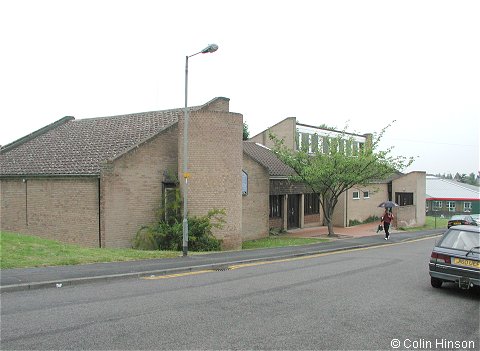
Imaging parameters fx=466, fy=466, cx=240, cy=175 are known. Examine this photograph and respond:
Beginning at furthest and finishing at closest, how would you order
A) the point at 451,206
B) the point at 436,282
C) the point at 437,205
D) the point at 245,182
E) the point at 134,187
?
the point at 437,205 < the point at 451,206 < the point at 245,182 < the point at 134,187 < the point at 436,282

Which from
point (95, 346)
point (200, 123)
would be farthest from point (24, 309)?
point (200, 123)

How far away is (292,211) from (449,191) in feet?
161

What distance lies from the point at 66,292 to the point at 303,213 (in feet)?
79.2

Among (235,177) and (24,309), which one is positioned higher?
(235,177)

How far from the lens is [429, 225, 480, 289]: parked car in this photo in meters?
9.63

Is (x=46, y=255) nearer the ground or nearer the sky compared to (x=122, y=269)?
nearer the sky

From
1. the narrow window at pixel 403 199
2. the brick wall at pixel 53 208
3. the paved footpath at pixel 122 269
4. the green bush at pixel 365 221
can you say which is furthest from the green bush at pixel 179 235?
the narrow window at pixel 403 199

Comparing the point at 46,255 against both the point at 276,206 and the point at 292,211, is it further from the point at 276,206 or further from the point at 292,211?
the point at 292,211

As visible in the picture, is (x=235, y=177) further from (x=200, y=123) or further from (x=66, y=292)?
(x=66, y=292)

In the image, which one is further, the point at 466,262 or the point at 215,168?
the point at 215,168

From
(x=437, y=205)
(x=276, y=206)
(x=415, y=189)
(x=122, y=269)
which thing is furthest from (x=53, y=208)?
(x=437, y=205)

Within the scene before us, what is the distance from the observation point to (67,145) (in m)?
24.1

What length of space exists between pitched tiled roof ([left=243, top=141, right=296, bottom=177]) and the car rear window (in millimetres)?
16911

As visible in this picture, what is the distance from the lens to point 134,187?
19656 mm
